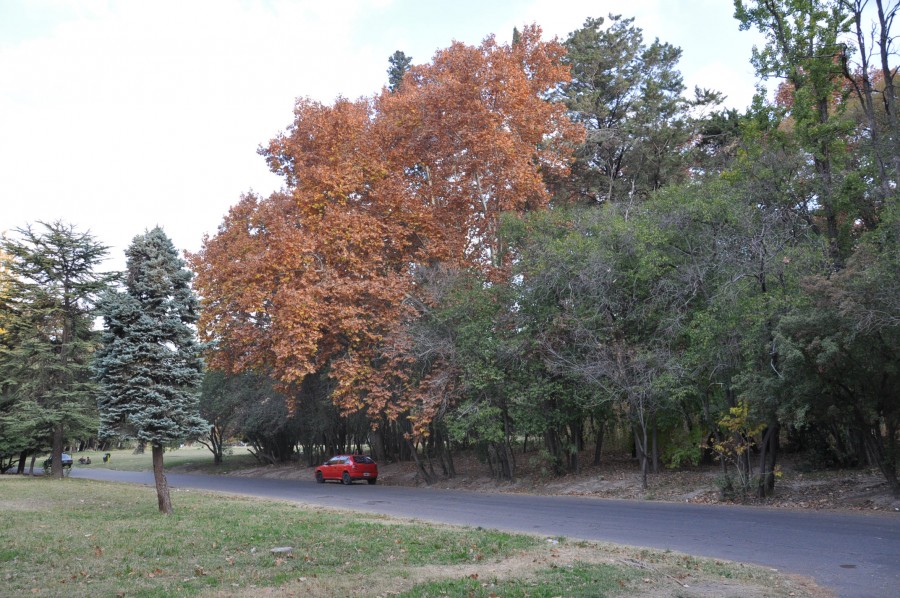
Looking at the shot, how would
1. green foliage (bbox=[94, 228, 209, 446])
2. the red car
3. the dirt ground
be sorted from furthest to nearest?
the red car, the dirt ground, green foliage (bbox=[94, 228, 209, 446])

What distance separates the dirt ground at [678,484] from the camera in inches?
615

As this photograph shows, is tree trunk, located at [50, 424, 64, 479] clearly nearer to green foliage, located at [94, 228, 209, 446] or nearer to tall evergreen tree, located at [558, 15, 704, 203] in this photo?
green foliage, located at [94, 228, 209, 446]

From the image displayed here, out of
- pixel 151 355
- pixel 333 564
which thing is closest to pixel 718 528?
pixel 333 564

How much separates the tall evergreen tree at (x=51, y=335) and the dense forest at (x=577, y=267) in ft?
0.51

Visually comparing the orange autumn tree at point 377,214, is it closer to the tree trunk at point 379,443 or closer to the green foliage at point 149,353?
the green foliage at point 149,353

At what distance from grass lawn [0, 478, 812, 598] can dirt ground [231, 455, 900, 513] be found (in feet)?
27.7

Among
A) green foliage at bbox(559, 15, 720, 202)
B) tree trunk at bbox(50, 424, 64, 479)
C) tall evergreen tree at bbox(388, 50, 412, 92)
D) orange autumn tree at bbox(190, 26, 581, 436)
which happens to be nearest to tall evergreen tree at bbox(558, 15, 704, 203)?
green foliage at bbox(559, 15, 720, 202)

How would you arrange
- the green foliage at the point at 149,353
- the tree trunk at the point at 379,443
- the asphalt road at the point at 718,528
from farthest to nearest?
1. the tree trunk at the point at 379,443
2. the green foliage at the point at 149,353
3. the asphalt road at the point at 718,528

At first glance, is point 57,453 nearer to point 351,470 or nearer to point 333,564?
point 351,470

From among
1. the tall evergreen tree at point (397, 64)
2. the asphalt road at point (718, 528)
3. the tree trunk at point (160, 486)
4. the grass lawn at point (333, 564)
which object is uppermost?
the tall evergreen tree at point (397, 64)

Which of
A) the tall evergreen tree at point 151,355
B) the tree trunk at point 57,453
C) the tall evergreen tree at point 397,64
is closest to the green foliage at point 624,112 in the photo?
the tall evergreen tree at point 397,64

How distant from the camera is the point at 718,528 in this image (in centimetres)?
1262

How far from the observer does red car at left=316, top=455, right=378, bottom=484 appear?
96.5 ft

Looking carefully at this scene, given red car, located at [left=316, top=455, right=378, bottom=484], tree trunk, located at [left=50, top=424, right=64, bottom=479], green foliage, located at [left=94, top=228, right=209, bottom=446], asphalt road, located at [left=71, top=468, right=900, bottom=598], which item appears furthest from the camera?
red car, located at [left=316, top=455, right=378, bottom=484]
